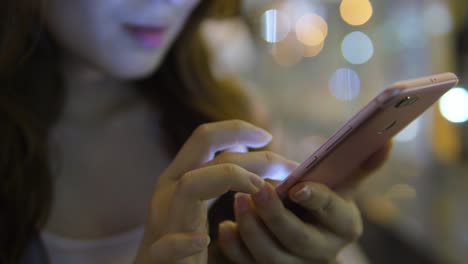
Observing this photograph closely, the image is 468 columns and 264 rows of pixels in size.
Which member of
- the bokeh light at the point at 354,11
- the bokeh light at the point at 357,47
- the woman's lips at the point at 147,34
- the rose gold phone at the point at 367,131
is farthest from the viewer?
the bokeh light at the point at 357,47

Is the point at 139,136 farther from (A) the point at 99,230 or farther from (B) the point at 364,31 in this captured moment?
(B) the point at 364,31

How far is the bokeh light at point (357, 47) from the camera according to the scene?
0.91 m

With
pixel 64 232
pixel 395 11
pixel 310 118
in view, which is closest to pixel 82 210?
pixel 64 232

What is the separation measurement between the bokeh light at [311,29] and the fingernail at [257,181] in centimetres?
78

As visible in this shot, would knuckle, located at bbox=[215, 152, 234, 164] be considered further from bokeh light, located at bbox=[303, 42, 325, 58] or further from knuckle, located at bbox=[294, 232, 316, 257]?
bokeh light, located at bbox=[303, 42, 325, 58]

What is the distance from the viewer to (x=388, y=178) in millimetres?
840

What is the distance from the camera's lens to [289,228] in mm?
317

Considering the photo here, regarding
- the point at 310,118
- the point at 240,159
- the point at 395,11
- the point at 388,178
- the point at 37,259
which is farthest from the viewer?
the point at 310,118

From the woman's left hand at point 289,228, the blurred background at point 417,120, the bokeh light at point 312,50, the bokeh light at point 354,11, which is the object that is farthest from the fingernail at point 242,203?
Answer: the bokeh light at point 312,50

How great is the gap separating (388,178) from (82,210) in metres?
0.55

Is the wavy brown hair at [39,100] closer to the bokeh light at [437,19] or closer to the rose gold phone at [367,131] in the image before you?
the rose gold phone at [367,131]

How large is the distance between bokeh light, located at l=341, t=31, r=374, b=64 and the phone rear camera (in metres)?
0.64

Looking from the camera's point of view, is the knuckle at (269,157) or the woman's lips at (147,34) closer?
the knuckle at (269,157)

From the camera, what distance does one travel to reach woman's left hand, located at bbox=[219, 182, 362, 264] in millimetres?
309
